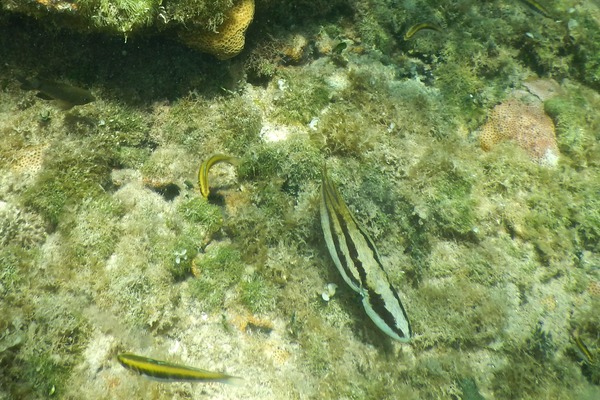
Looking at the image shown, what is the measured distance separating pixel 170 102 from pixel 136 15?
109 cm

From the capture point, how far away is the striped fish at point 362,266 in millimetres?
3303

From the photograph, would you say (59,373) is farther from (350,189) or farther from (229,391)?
(350,189)

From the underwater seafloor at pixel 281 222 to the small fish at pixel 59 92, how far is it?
11.9 inches

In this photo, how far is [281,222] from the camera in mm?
3914

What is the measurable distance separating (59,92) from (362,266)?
142 inches

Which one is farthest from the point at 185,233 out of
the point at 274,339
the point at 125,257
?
the point at 274,339

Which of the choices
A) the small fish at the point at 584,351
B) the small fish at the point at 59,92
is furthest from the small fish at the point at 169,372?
the small fish at the point at 584,351

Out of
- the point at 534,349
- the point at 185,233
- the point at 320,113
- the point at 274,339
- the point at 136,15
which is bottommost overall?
the point at 534,349

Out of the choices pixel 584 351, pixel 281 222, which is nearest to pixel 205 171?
pixel 281 222

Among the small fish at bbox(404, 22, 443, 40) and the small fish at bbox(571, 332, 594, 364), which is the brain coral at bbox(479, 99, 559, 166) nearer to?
the small fish at bbox(404, 22, 443, 40)

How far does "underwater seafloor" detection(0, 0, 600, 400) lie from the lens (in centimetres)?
332

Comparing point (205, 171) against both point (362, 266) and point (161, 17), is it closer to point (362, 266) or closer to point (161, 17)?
point (161, 17)

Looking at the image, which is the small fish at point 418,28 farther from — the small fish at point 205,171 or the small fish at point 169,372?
the small fish at point 169,372

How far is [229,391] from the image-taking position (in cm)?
328
